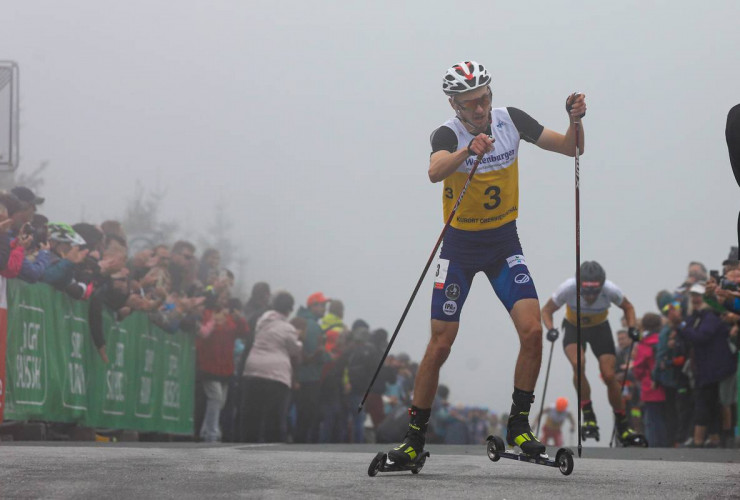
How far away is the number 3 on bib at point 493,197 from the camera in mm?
7484

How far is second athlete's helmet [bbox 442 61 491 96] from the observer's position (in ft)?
24.1

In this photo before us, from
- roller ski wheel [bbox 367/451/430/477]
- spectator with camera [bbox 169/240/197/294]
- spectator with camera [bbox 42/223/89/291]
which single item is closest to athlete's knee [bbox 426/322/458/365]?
roller ski wheel [bbox 367/451/430/477]

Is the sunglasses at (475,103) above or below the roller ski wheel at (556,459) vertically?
above

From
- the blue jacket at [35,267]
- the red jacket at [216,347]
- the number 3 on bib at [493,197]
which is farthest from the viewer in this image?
the red jacket at [216,347]

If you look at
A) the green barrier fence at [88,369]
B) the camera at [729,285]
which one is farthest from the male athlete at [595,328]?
the green barrier fence at [88,369]

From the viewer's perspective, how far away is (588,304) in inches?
549

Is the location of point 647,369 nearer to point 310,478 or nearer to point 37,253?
point 37,253

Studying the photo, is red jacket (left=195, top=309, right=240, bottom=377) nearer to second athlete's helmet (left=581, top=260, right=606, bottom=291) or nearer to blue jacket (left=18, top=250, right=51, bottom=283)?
blue jacket (left=18, top=250, right=51, bottom=283)

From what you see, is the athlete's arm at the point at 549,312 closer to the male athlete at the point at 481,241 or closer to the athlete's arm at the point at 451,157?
the male athlete at the point at 481,241

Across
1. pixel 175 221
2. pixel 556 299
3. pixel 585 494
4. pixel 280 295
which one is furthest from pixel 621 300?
pixel 175 221

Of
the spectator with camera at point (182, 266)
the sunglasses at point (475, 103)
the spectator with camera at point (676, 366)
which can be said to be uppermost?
the spectator with camera at point (182, 266)

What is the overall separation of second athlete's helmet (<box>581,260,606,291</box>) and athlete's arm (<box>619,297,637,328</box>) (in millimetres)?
476

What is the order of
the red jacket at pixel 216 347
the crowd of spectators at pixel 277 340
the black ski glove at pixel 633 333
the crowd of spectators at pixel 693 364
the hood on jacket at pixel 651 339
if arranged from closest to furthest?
the crowd of spectators at pixel 277 340 → the black ski glove at pixel 633 333 → the crowd of spectators at pixel 693 364 → the red jacket at pixel 216 347 → the hood on jacket at pixel 651 339

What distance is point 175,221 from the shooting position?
36000mm
